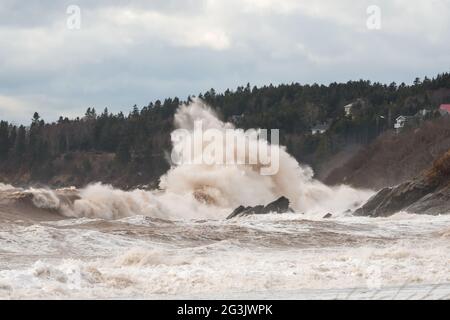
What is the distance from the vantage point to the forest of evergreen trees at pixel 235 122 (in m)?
112

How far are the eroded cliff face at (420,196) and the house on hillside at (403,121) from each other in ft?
192

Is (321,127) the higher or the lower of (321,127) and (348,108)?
the lower

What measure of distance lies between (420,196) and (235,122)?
88787 millimetres

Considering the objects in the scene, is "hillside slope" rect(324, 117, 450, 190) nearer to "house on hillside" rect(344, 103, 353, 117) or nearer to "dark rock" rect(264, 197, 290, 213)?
"dark rock" rect(264, 197, 290, 213)

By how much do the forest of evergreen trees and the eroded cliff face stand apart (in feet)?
190

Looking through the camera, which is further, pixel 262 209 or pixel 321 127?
pixel 321 127

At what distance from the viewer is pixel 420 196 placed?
136 ft

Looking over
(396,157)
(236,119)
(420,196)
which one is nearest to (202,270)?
(420,196)

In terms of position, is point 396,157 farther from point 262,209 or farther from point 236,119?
point 236,119

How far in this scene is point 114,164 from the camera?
414 ft

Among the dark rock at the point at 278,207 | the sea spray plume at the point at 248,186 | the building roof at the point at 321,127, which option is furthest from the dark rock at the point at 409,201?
the building roof at the point at 321,127

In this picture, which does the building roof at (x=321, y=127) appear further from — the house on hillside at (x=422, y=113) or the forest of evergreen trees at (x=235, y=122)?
the house on hillside at (x=422, y=113)
